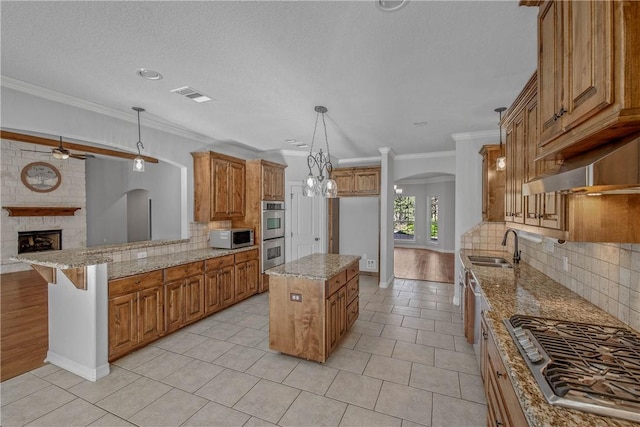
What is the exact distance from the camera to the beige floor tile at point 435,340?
10.6 feet

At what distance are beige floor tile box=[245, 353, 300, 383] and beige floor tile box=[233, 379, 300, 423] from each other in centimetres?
10

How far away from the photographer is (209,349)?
10.4 ft

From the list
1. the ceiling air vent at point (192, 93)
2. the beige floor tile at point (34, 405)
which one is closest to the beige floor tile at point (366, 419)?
the beige floor tile at point (34, 405)

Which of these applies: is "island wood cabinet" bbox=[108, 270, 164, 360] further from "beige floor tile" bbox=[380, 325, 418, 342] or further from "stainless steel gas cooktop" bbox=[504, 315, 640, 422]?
"stainless steel gas cooktop" bbox=[504, 315, 640, 422]

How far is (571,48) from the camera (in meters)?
1.18

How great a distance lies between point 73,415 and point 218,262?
2.23 meters

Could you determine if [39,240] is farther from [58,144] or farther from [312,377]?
[312,377]

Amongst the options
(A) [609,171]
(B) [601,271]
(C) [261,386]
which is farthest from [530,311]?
(C) [261,386]

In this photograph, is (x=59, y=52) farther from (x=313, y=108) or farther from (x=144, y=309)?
(x=144, y=309)

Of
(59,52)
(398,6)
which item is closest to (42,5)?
(59,52)

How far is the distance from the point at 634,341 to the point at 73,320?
161 inches

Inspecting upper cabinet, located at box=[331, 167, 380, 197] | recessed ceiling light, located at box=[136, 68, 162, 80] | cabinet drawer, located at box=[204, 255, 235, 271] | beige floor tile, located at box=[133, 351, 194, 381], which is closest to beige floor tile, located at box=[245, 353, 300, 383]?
beige floor tile, located at box=[133, 351, 194, 381]

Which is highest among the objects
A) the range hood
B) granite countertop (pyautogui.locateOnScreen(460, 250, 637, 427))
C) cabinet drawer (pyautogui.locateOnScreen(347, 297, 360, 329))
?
the range hood

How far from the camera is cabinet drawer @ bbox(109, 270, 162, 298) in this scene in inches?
110
